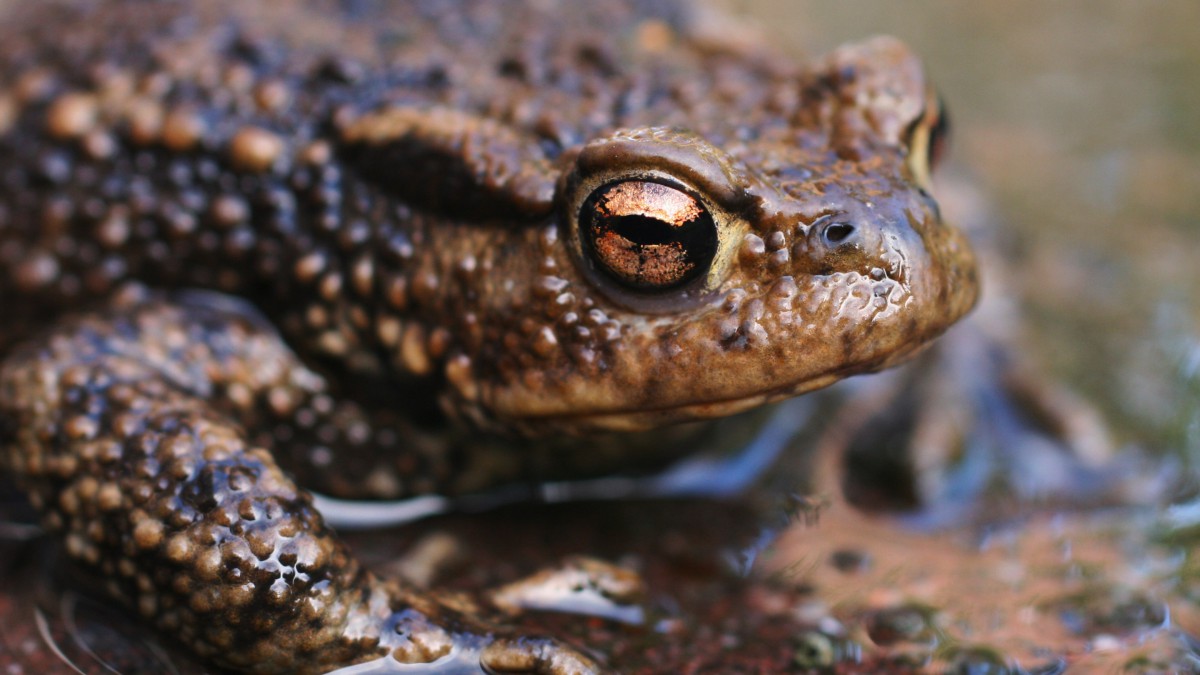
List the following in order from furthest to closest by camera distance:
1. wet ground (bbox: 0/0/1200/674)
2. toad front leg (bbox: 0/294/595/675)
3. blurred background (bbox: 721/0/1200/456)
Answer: blurred background (bbox: 721/0/1200/456)
wet ground (bbox: 0/0/1200/674)
toad front leg (bbox: 0/294/595/675)

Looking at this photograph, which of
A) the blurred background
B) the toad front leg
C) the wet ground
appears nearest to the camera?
the toad front leg

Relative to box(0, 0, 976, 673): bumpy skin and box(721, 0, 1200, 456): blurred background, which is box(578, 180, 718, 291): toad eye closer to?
box(0, 0, 976, 673): bumpy skin

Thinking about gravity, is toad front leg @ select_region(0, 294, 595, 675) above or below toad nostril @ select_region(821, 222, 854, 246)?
below

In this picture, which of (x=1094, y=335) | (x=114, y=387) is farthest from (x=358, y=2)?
(x=1094, y=335)

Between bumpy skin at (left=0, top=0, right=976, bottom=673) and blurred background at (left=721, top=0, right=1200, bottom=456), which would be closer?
bumpy skin at (left=0, top=0, right=976, bottom=673)

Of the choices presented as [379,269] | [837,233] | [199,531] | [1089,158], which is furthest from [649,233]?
[1089,158]

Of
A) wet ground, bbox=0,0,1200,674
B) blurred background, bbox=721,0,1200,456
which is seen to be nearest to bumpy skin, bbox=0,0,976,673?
wet ground, bbox=0,0,1200,674
